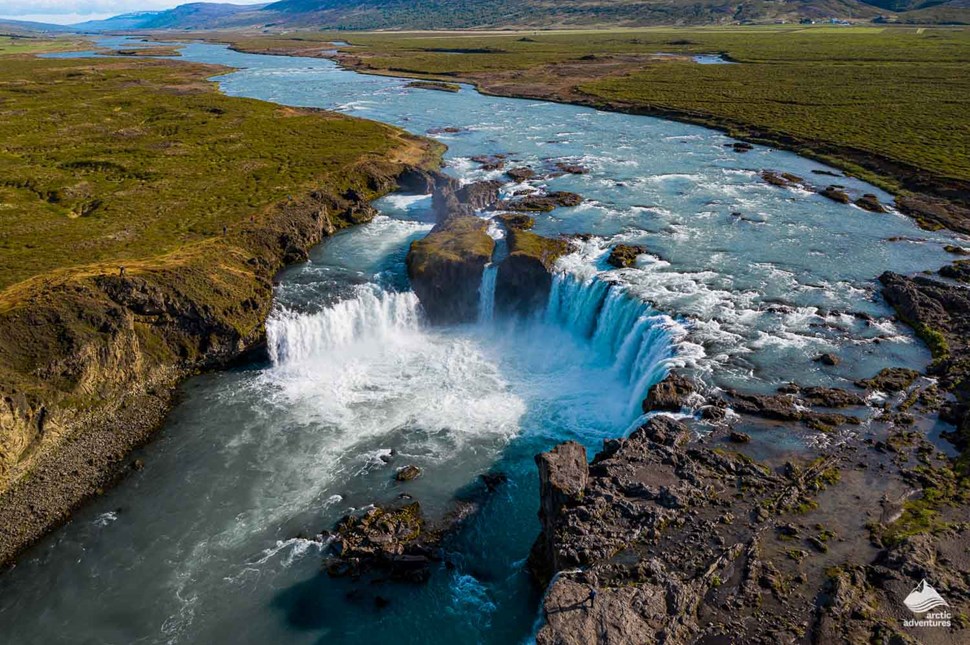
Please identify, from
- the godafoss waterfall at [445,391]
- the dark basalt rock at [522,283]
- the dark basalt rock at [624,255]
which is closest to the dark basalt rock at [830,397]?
the godafoss waterfall at [445,391]

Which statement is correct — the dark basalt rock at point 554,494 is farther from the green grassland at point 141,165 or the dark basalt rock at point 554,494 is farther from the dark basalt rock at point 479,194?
the dark basalt rock at point 479,194

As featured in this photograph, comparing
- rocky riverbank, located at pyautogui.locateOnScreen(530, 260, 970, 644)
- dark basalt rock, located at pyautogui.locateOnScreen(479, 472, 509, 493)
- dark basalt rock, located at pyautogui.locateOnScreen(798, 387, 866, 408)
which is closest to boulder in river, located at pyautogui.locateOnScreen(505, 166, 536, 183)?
rocky riverbank, located at pyautogui.locateOnScreen(530, 260, 970, 644)

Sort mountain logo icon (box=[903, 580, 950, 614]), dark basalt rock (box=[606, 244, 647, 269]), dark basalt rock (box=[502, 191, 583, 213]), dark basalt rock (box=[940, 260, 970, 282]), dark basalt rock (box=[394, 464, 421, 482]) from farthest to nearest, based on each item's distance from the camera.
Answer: dark basalt rock (box=[502, 191, 583, 213]) < dark basalt rock (box=[606, 244, 647, 269]) < dark basalt rock (box=[940, 260, 970, 282]) < dark basalt rock (box=[394, 464, 421, 482]) < mountain logo icon (box=[903, 580, 950, 614])

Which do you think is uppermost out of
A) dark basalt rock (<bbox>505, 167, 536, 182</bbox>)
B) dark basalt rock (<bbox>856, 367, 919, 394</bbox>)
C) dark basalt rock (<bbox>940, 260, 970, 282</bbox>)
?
dark basalt rock (<bbox>505, 167, 536, 182</bbox>)

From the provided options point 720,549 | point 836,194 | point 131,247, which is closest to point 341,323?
point 131,247

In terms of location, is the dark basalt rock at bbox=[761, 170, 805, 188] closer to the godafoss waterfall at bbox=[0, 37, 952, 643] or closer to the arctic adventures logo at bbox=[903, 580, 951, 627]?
the godafoss waterfall at bbox=[0, 37, 952, 643]
